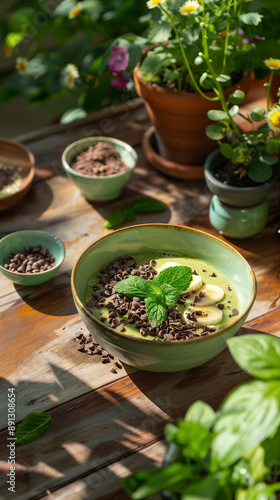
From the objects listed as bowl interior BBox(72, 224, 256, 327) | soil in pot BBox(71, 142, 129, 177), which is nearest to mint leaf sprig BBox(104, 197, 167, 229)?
soil in pot BBox(71, 142, 129, 177)

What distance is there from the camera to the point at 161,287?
120 centimetres

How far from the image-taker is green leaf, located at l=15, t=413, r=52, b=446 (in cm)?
107

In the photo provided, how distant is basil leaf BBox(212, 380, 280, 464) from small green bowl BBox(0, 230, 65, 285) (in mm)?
692

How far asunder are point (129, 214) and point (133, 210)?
29mm

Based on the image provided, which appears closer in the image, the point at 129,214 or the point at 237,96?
the point at 237,96

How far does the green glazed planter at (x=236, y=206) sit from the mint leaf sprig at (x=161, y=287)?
327mm

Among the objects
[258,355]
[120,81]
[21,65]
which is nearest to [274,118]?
[120,81]

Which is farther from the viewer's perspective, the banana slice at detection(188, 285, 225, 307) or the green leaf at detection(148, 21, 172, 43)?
Result: the green leaf at detection(148, 21, 172, 43)

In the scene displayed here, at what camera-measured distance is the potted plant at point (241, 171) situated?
1421 mm

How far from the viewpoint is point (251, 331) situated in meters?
1.29

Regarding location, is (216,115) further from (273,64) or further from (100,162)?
(100,162)

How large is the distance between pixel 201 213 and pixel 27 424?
0.79 metres

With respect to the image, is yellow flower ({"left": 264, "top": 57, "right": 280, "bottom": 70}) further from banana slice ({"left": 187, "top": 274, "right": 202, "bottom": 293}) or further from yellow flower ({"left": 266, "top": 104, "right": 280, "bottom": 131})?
banana slice ({"left": 187, "top": 274, "right": 202, "bottom": 293})

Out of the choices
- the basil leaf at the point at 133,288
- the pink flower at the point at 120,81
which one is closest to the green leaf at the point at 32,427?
the basil leaf at the point at 133,288
